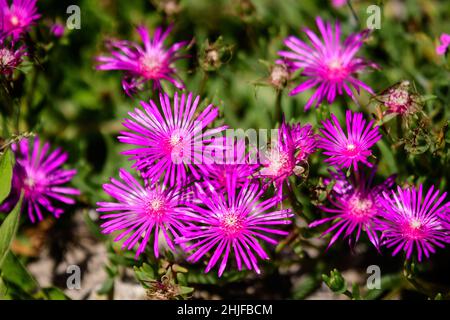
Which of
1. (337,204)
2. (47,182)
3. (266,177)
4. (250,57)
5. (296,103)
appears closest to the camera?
(266,177)

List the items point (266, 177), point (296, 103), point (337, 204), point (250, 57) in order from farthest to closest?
1. point (250, 57)
2. point (296, 103)
3. point (337, 204)
4. point (266, 177)

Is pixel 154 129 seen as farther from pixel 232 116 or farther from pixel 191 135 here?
pixel 232 116

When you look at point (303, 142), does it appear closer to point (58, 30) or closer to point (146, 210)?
point (146, 210)

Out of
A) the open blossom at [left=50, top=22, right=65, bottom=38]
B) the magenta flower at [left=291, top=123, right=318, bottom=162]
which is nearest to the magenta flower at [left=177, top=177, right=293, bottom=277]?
the magenta flower at [left=291, top=123, right=318, bottom=162]

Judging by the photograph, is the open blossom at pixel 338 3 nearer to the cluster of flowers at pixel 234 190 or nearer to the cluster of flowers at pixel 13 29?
the cluster of flowers at pixel 234 190

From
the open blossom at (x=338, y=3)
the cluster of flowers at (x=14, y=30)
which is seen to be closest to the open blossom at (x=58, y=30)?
the cluster of flowers at (x=14, y=30)

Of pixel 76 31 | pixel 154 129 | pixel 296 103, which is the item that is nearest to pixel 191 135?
pixel 154 129
